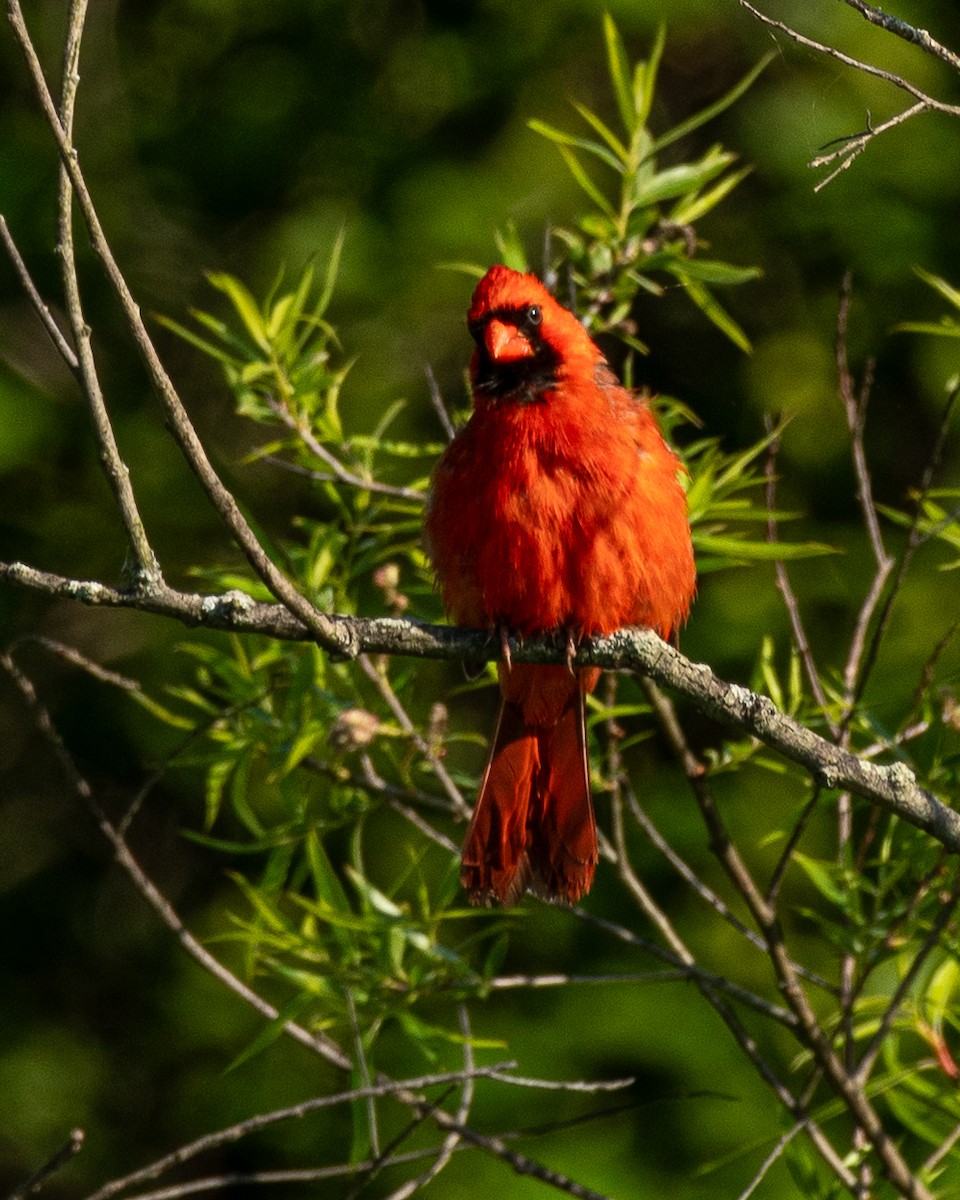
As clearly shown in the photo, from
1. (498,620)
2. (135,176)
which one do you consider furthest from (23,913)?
(498,620)

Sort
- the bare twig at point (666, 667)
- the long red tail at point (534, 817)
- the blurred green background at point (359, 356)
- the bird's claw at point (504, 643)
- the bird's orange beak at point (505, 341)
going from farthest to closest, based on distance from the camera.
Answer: the blurred green background at point (359, 356), the bird's orange beak at point (505, 341), the long red tail at point (534, 817), the bird's claw at point (504, 643), the bare twig at point (666, 667)

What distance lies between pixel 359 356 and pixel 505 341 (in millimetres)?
1443

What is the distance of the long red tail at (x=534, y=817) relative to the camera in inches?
119

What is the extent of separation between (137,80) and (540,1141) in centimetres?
377

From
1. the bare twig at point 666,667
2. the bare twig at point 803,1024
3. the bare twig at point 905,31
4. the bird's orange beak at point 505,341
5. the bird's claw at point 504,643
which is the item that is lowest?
the bare twig at point 803,1024

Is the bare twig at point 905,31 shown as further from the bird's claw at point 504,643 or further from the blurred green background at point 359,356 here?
the blurred green background at point 359,356

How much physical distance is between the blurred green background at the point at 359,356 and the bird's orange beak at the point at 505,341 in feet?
5.40

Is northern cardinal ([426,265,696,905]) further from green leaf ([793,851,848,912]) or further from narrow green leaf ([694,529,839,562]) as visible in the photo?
green leaf ([793,851,848,912])

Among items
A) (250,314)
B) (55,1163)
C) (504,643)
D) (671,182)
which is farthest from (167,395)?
(671,182)

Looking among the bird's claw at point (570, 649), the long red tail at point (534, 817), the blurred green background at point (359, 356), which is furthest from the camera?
the blurred green background at point (359, 356)

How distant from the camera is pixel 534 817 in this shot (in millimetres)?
3107

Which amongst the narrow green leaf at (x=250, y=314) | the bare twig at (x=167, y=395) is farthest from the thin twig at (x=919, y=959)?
the narrow green leaf at (x=250, y=314)

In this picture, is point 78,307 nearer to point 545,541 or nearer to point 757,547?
point 545,541

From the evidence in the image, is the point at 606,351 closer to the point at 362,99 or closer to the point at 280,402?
the point at 362,99
